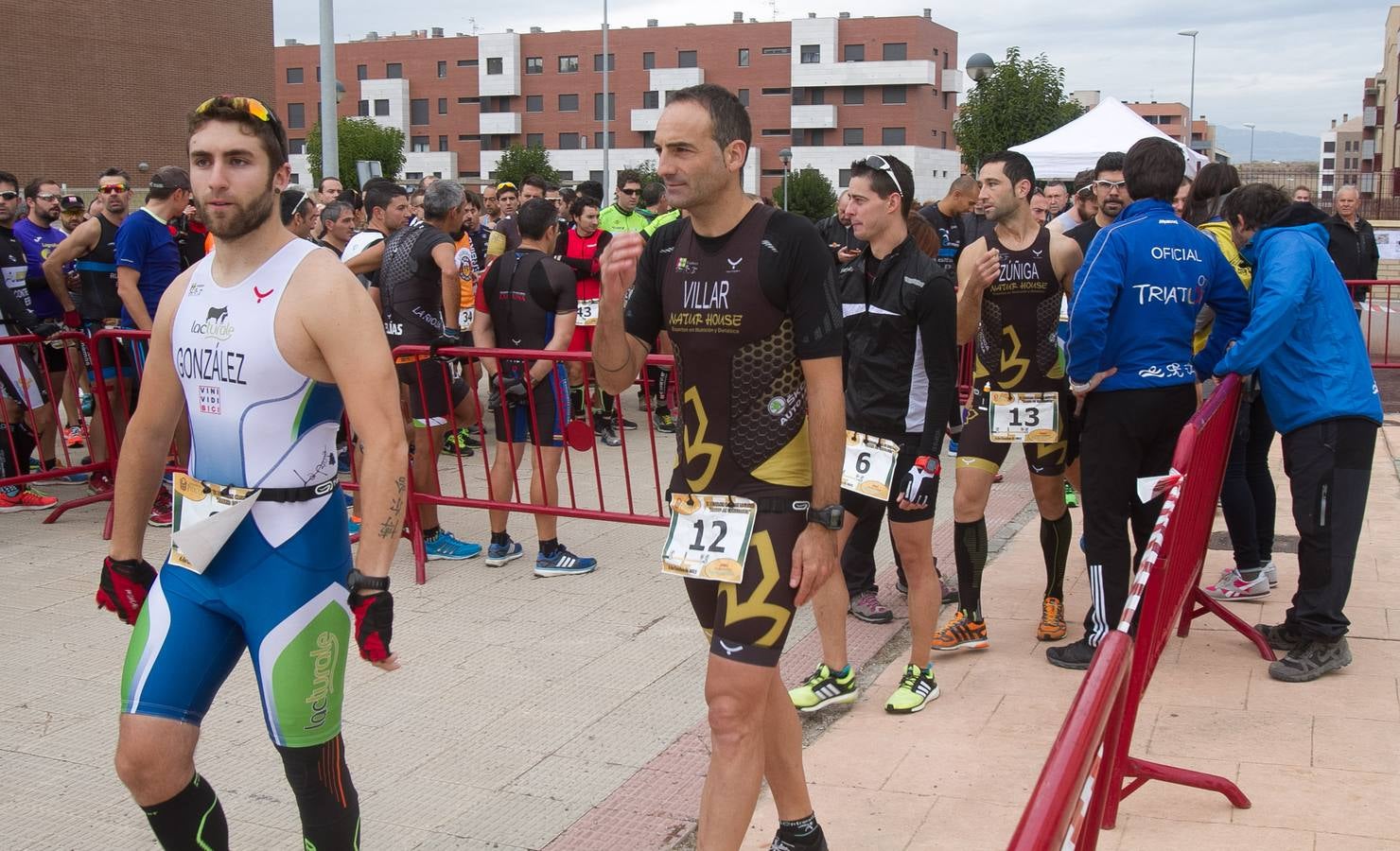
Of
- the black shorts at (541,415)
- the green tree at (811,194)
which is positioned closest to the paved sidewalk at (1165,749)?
the black shorts at (541,415)

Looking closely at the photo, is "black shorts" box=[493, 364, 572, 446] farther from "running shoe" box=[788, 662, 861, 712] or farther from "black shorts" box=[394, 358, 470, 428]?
"running shoe" box=[788, 662, 861, 712]

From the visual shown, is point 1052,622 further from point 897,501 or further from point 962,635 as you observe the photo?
point 897,501

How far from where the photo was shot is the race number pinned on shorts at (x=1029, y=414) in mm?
5699

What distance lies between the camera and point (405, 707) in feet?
16.5

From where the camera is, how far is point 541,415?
23.6 ft

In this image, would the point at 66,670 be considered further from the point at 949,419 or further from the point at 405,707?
the point at 949,419

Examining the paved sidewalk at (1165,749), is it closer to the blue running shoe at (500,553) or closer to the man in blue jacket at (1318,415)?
the man in blue jacket at (1318,415)

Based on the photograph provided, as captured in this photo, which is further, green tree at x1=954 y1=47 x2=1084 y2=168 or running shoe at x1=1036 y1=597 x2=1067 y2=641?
green tree at x1=954 y1=47 x2=1084 y2=168

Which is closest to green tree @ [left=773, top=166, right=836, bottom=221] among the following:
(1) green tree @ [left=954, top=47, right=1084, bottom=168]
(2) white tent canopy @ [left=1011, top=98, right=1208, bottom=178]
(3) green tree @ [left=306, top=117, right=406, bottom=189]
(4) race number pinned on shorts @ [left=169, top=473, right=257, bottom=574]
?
(3) green tree @ [left=306, top=117, right=406, bottom=189]

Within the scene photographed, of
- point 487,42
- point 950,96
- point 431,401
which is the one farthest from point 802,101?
point 431,401

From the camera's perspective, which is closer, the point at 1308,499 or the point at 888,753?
the point at 888,753

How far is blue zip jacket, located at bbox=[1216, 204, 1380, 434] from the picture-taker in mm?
5234

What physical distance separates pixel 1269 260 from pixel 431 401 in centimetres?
452

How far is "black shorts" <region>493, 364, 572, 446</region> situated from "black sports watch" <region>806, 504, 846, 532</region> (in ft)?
13.4
